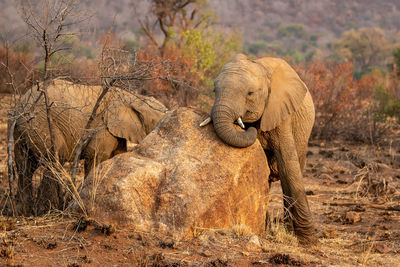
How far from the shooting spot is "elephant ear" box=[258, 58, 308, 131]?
605 cm

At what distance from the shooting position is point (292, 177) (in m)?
6.20

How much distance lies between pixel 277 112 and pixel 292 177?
30.2 inches

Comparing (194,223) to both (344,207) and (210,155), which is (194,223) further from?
(344,207)

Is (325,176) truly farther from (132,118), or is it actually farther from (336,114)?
(336,114)

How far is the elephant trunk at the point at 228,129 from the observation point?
531 cm

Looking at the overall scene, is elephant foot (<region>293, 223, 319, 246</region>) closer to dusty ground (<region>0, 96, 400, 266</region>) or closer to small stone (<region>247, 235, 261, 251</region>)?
dusty ground (<region>0, 96, 400, 266</region>)

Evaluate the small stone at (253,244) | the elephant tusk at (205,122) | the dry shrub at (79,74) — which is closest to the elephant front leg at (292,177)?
the elephant tusk at (205,122)

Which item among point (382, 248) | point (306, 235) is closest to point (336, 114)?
point (306, 235)

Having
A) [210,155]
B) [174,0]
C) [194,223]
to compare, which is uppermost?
[174,0]

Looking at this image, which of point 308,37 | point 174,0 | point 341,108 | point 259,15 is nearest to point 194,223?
point 341,108

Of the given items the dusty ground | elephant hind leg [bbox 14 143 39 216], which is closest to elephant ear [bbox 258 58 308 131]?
the dusty ground

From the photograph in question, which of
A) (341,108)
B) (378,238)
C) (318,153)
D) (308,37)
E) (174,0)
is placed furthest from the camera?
(308,37)

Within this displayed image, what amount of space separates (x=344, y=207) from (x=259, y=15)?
90683 mm

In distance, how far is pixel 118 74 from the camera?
19.4 feet
